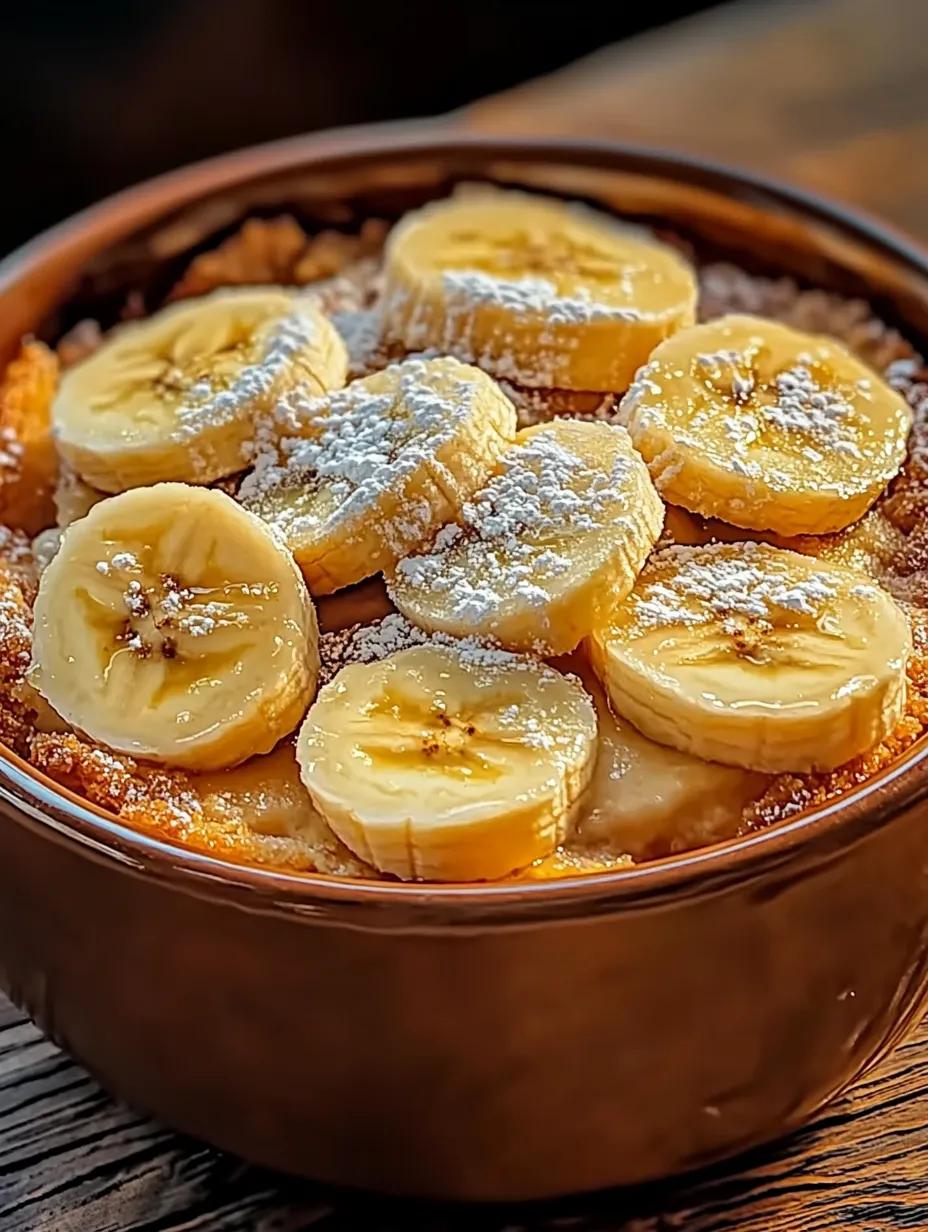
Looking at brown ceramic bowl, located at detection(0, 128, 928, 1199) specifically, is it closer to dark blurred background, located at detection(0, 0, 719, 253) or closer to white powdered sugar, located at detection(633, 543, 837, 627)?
white powdered sugar, located at detection(633, 543, 837, 627)

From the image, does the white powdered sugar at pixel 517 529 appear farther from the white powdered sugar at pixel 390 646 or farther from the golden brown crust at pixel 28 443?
the golden brown crust at pixel 28 443

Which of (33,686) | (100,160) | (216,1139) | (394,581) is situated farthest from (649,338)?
(100,160)

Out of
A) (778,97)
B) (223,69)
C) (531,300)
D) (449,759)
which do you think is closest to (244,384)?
(531,300)

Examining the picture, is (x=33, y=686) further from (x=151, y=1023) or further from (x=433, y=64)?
(x=433, y=64)

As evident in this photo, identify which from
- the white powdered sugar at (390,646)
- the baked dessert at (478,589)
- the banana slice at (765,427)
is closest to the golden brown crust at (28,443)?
the baked dessert at (478,589)

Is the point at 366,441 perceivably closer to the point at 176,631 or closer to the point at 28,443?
the point at 176,631

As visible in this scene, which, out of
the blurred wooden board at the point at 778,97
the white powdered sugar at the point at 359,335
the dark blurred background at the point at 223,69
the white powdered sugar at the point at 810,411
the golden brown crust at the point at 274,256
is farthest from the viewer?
the dark blurred background at the point at 223,69
